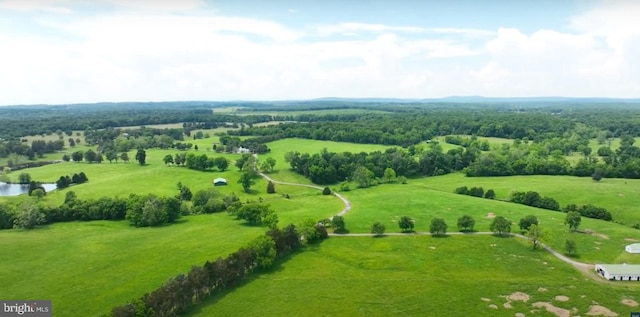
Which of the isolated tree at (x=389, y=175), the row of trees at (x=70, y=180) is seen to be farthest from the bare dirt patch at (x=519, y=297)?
the row of trees at (x=70, y=180)

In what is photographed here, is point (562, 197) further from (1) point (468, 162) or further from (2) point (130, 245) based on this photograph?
(2) point (130, 245)

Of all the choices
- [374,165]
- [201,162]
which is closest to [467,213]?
[374,165]

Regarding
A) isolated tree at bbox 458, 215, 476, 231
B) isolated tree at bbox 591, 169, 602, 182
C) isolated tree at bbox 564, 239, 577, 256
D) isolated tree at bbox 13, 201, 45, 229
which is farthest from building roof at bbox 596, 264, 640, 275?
isolated tree at bbox 13, 201, 45, 229

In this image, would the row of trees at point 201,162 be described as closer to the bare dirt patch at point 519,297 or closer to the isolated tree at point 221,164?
the isolated tree at point 221,164

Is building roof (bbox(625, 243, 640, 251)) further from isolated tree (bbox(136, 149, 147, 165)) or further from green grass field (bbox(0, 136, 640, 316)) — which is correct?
isolated tree (bbox(136, 149, 147, 165))

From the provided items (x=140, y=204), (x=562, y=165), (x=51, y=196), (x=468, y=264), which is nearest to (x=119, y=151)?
(x=51, y=196)

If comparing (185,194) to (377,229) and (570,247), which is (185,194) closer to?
(377,229)
